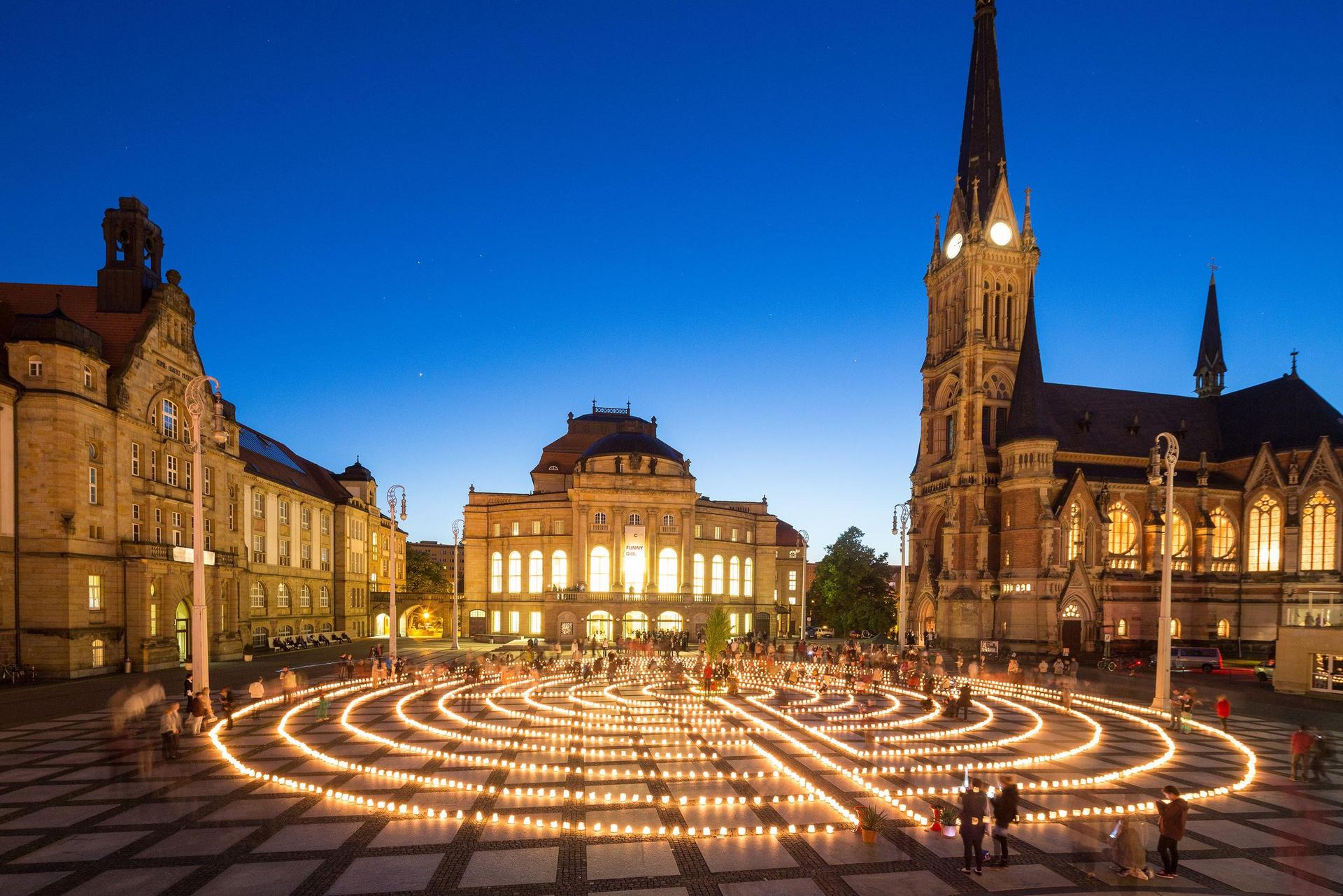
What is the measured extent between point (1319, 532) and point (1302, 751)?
2164 inches

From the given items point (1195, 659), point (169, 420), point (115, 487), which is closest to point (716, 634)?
point (1195, 659)

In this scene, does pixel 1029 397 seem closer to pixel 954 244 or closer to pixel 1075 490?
pixel 1075 490

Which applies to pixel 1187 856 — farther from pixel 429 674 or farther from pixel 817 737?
pixel 429 674

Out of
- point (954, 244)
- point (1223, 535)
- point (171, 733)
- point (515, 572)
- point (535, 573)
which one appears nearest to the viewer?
point (171, 733)

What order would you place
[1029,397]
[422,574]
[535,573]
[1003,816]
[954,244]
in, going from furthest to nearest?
1. [422,574]
2. [535,573]
3. [954,244]
4. [1029,397]
5. [1003,816]

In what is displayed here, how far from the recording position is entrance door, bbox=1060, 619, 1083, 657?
62906 mm

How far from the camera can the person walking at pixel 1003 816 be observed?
14.1 m

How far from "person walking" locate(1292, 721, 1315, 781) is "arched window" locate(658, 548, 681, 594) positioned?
64828 mm

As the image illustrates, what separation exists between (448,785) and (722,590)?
236 feet

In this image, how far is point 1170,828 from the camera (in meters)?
13.6

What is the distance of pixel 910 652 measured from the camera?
5016 cm

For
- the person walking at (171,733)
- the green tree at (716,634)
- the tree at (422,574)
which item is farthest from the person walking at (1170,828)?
the tree at (422,574)

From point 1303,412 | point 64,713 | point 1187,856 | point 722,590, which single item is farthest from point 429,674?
point 1303,412

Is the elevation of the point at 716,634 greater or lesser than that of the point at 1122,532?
lesser
